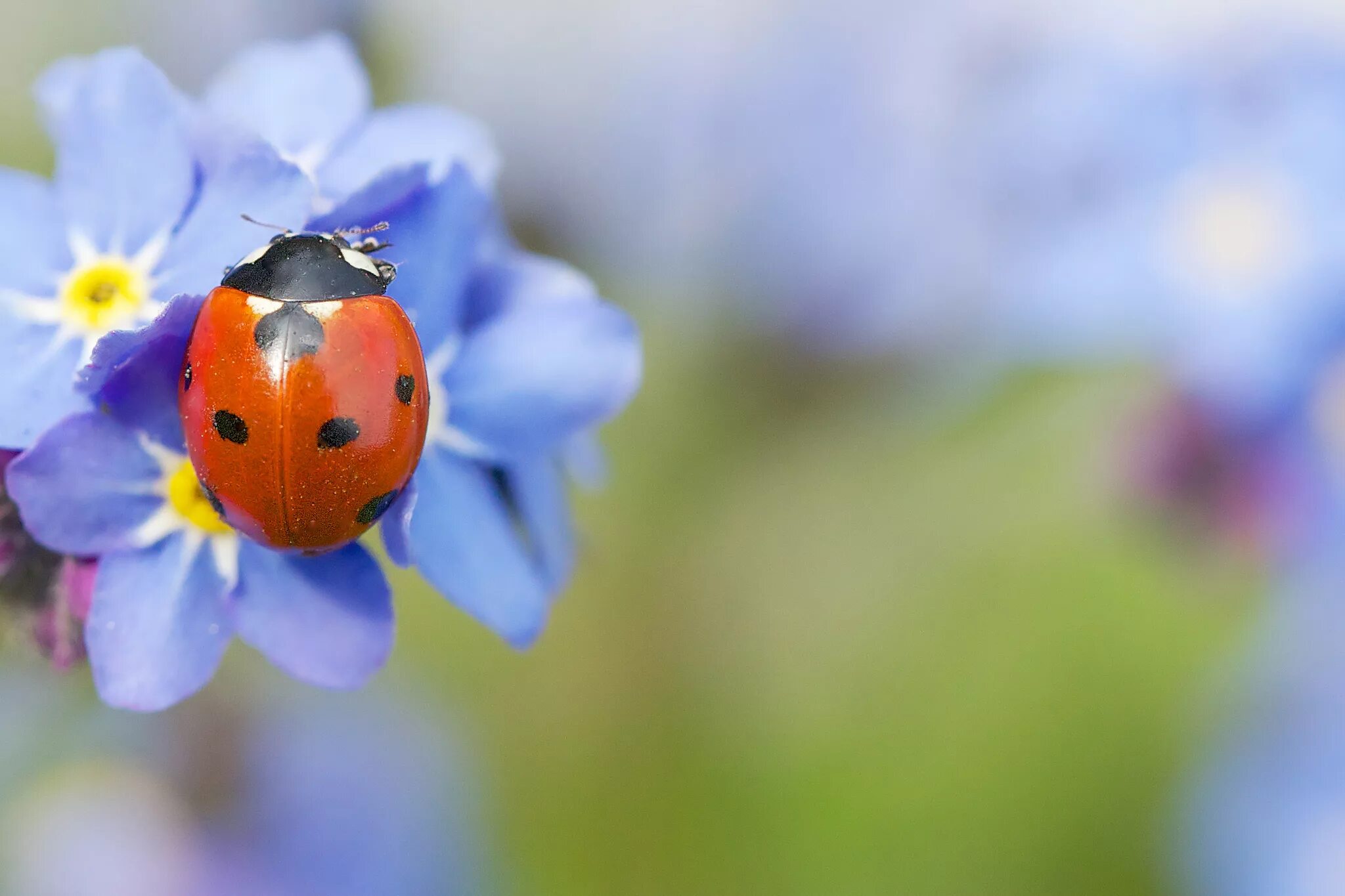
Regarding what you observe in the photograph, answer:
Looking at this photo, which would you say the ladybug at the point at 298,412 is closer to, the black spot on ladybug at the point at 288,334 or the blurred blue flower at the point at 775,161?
the black spot on ladybug at the point at 288,334

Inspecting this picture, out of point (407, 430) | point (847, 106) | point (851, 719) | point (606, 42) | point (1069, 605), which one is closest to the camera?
point (407, 430)

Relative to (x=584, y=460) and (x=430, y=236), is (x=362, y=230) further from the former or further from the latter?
(x=584, y=460)

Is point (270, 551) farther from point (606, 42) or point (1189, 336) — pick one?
point (606, 42)

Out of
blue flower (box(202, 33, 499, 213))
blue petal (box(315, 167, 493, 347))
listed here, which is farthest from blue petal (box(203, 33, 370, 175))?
blue petal (box(315, 167, 493, 347))

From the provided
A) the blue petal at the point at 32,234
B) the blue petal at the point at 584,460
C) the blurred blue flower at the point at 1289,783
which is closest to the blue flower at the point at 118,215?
the blue petal at the point at 32,234

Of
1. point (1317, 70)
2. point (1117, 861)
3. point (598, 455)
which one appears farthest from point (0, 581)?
point (1317, 70)

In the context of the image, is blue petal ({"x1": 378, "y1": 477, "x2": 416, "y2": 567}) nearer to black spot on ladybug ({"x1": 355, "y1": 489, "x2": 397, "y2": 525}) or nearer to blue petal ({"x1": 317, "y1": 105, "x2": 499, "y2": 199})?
black spot on ladybug ({"x1": 355, "y1": 489, "x2": 397, "y2": 525})
